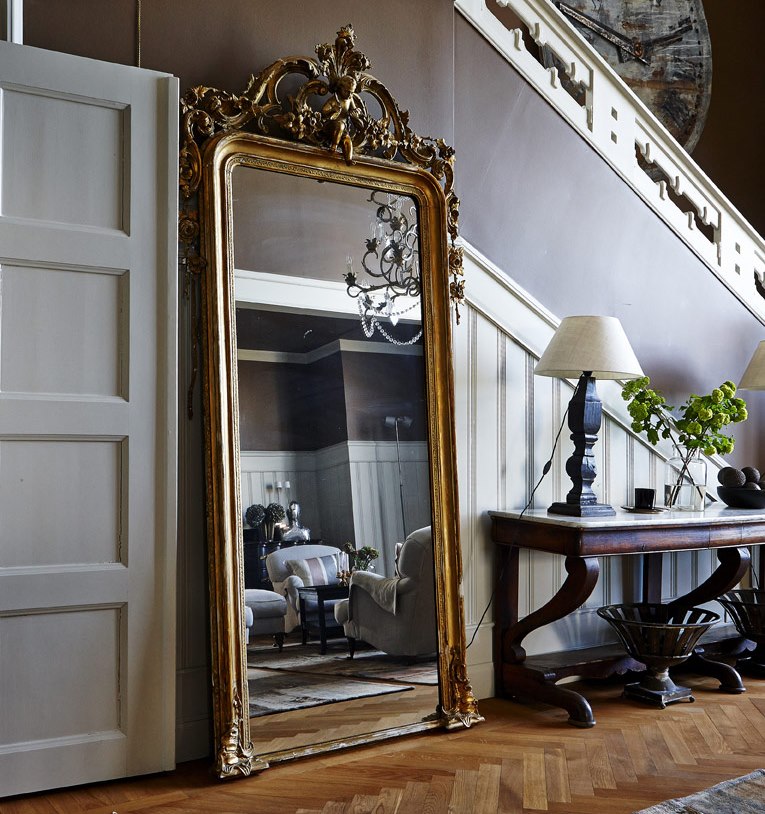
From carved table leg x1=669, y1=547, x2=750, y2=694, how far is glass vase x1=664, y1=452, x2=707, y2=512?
24cm

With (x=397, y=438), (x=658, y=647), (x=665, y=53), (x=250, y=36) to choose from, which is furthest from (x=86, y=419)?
(x=665, y=53)

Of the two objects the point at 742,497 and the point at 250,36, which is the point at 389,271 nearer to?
the point at 250,36

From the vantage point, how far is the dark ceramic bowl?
3670 millimetres

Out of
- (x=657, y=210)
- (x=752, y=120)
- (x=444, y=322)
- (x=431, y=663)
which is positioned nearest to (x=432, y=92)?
(x=444, y=322)

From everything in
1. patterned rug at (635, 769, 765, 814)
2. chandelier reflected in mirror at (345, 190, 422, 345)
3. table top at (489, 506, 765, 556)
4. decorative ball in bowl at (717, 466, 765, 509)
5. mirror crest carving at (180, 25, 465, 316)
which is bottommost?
patterned rug at (635, 769, 765, 814)

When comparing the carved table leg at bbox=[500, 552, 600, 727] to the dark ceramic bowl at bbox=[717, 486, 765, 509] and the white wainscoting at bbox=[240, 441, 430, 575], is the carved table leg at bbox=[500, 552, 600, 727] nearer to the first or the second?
the white wainscoting at bbox=[240, 441, 430, 575]

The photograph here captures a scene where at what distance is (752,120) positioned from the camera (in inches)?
216

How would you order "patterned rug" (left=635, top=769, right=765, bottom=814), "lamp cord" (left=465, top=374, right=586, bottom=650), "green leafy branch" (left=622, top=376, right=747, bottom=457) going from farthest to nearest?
"green leafy branch" (left=622, top=376, right=747, bottom=457)
"lamp cord" (left=465, top=374, right=586, bottom=650)
"patterned rug" (left=635, top=769, right=765, bottom=814)

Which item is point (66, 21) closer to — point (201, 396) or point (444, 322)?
point (201, 396)

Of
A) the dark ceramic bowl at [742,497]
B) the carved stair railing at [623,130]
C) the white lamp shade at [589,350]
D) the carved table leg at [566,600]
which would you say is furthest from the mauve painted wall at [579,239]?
the carved table leg at [566,600]

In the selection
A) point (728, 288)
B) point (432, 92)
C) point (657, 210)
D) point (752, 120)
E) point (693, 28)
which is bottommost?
point (728, 288)

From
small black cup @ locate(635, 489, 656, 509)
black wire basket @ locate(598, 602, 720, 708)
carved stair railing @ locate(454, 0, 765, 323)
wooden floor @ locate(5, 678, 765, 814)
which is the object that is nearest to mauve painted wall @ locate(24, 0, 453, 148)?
carved stair railing @ locate(454, 0, 765, 323)

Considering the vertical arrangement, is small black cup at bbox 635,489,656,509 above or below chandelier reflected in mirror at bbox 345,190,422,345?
below

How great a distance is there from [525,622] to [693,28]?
166 inches
